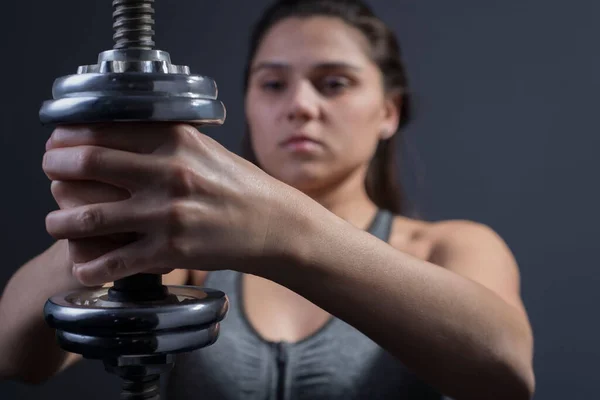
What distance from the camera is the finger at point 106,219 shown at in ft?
1.05

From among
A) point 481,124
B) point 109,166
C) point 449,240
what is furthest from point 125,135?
point 481,124

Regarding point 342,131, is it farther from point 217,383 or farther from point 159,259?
point 159,259

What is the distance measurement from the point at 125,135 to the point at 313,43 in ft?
1.92

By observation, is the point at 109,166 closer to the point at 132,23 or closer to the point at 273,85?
the point at 132,23

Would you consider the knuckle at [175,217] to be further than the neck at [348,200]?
No

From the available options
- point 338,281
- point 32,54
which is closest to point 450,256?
point 338,281

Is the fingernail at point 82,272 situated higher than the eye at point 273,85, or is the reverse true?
the eye at point 273,85

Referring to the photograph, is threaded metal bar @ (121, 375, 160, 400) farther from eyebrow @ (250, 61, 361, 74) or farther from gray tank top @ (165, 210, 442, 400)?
eyebrow @ (250, 61, 361, 74)

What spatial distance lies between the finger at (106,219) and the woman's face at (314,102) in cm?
51

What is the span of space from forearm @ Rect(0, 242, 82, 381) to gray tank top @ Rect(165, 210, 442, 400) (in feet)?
0.88

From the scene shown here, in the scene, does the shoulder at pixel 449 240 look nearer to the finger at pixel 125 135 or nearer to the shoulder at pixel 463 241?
the shoulder at pixel 463 241

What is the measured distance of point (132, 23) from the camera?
13.0 inches

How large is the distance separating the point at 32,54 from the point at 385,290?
3.13ft

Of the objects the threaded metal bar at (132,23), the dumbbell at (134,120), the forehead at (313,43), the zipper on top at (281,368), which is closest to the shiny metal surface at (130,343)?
the dumbbell at (134,120)
